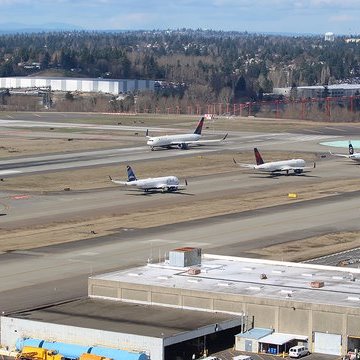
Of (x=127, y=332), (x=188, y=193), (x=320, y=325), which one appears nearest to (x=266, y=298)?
(x=320, y=325)

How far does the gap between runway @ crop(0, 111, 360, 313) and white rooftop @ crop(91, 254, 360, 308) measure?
7141 mm

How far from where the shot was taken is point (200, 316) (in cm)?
8169

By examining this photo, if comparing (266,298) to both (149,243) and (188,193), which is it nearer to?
(149,243)

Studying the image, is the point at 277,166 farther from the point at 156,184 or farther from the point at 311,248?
the point at 311,248

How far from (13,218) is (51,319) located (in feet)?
186

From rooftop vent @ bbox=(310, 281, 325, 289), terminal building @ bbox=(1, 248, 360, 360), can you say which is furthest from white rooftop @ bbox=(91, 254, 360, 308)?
rooftop vent @ bbox=(310, 281, 325, 289)

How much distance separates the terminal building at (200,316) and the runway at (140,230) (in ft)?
25.9

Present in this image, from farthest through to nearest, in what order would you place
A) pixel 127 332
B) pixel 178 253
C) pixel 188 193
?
1. pixel 188 193
2. pixel 178 253
3. pixel 127 332

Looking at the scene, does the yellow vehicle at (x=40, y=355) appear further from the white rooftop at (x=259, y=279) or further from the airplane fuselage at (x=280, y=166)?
the airplane fuselage at (x=280, y=166)

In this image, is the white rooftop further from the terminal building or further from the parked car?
the parked car

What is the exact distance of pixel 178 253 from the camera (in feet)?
311

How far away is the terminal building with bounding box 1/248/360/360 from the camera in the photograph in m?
77.2

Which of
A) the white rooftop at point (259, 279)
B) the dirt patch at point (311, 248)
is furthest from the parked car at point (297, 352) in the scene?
the dirt patch at point (311, 248)

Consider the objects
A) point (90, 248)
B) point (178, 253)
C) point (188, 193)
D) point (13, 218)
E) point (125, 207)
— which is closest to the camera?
point (178, 253)
